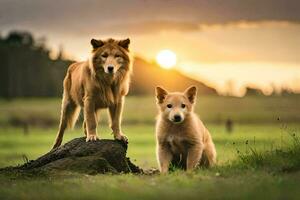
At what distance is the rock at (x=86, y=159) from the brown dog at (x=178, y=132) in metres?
1.08

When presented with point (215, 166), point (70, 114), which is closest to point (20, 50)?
point (70, 114)

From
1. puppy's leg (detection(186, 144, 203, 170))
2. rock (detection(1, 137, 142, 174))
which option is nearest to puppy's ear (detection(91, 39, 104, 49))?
rock (detection(1, 137, 142, 174))

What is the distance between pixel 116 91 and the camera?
527 inches

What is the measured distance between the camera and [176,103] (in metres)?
12.3

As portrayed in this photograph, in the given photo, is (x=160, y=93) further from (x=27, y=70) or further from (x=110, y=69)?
(x=27, y=70)

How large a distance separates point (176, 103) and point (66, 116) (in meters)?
3.73

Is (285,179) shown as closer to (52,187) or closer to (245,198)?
(245,198)

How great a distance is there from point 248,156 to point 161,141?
162cm

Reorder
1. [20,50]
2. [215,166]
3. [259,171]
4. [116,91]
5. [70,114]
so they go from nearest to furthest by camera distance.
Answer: [259,171] < [215,166] < [116,91] < [70,114] < [20,50]

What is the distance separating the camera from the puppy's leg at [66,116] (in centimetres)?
1508

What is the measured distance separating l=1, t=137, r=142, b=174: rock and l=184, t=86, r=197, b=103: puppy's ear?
1927 mm

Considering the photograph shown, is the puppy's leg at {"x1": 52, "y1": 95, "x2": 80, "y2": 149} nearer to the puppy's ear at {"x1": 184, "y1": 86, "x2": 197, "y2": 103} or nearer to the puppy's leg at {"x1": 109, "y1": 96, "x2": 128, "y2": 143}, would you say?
the puppy's leg at {"x1": 109, "y1": 96, "x2": 128, "y2": 143}

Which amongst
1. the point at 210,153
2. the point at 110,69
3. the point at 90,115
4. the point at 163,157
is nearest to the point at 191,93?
the point at 163,157

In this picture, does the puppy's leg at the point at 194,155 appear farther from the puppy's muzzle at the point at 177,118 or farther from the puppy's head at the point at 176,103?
the puppy's muzzle at the point at 177,118
